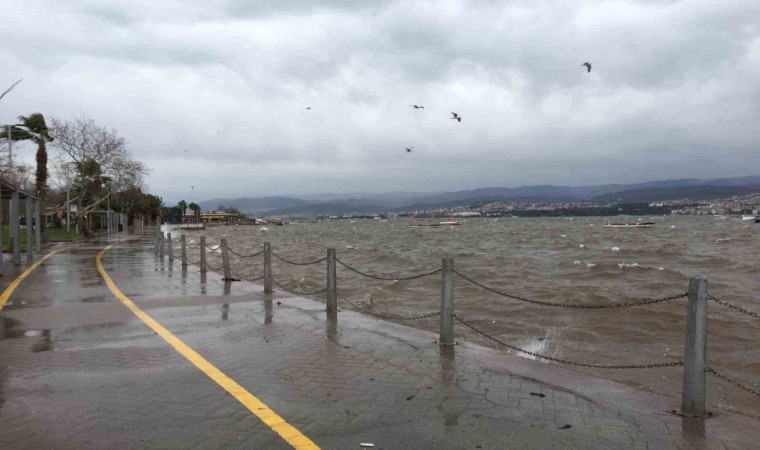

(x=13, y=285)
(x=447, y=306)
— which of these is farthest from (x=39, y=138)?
(x=447, y=306)

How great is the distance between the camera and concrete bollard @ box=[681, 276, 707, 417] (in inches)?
188

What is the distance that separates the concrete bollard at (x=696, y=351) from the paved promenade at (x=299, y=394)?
0.16 metres

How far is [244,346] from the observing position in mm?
7098

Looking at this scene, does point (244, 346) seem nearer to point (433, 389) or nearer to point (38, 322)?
point (433, 389)

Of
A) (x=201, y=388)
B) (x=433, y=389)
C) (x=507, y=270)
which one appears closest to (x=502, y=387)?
(x=433, y=389)

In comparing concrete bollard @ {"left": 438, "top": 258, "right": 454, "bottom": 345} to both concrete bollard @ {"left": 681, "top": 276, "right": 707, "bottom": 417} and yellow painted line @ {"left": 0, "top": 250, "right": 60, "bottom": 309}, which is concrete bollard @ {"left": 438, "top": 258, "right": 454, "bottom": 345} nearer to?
concrete bollard @ {"left": 681, "top": 276, "right": 707, "bottom": 417}

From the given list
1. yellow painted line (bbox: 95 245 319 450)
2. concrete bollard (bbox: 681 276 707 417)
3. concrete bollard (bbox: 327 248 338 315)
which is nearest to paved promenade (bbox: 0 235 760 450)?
yellow painted line (bbox: 95 245 319 450)

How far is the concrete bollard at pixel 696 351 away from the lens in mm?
4785

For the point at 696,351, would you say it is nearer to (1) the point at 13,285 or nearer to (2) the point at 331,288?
(2) the point at 331,288

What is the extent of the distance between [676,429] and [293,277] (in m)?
17.0

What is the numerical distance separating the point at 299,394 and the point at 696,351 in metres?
3.50

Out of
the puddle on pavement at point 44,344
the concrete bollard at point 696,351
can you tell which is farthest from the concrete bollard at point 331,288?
the concrete bollard at point 696,351

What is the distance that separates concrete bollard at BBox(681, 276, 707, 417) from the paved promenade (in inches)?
6.4

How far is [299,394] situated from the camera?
205 inches
